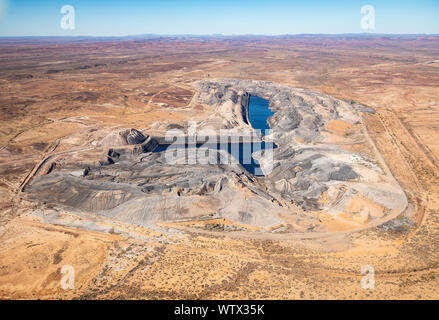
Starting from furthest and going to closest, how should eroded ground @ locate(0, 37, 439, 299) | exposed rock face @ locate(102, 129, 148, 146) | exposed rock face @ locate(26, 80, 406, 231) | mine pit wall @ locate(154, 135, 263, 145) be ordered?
1. mine pit wall @ locate(154, 135, 263, 145)
2. exposed rock face @ locate(102, 129, 148, 146)
3. exposed rock face @ locate(26, 80, 406, 231)
4. eroded ground @ locate(0, 37, 439, 299)

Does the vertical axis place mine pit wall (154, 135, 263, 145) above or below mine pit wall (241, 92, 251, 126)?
below

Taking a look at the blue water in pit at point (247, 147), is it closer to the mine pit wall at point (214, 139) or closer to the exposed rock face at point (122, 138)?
the mine pit wall at point (214, 139)

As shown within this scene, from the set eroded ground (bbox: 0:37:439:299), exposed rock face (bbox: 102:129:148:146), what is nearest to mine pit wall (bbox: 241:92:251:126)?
eroded ground (bbox: 0:37:439:299)

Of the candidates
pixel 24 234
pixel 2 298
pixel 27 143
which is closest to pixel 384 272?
pixel 2 298

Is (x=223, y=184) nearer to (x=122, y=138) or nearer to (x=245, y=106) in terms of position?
(x=122, y=138)

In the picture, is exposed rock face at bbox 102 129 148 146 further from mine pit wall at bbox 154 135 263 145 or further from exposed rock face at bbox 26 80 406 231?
mine pit wall at bbox 154 135 263 145

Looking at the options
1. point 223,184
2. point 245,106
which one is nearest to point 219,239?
point 223,184

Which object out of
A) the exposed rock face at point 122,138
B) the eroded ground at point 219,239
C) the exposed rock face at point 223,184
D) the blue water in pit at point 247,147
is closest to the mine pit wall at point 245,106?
the blue water in pit at point 247,147
